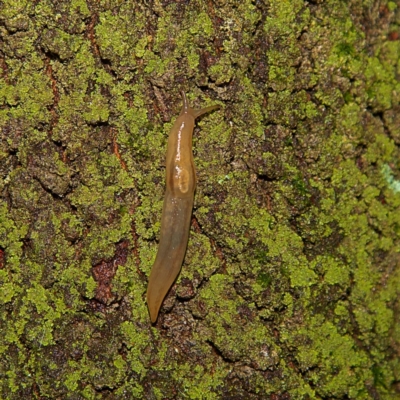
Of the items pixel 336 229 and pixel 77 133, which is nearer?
pixel 77 133

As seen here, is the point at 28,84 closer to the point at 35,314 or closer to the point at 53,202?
the point at 53,202

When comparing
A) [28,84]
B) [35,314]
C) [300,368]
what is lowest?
[35,314]

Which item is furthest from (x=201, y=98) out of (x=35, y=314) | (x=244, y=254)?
(x=35, y=314)
